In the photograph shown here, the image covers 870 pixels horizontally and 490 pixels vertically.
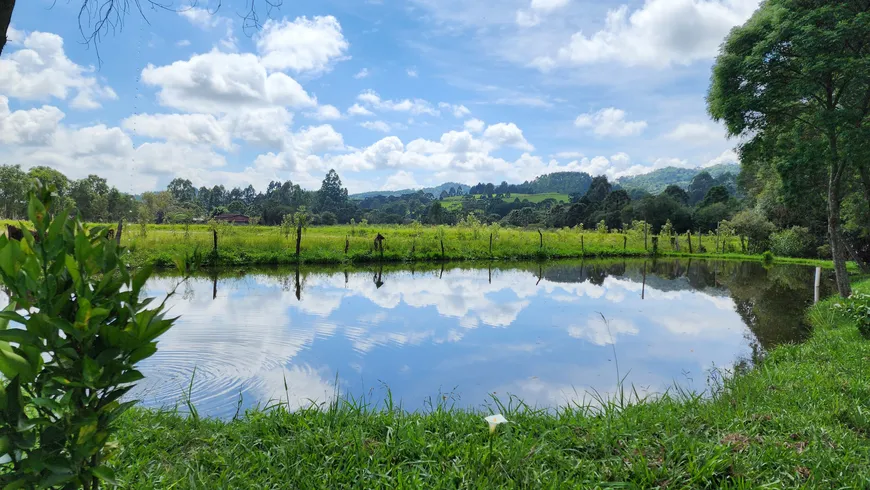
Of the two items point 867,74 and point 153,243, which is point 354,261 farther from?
point 867,74

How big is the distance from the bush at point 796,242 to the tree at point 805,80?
64.5ft

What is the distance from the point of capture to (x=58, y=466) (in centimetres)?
128

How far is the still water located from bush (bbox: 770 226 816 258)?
1384 cm

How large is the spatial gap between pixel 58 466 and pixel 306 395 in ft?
10.8

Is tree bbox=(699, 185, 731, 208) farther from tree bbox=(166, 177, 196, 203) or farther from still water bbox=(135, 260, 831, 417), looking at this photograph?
tree bbox=(166, 177, 196, 203)

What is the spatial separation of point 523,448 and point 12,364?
2.29 m

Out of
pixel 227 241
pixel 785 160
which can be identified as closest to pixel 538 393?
pixel 785 160

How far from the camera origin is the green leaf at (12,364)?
115 centimetres

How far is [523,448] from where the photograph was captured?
2.57 meters

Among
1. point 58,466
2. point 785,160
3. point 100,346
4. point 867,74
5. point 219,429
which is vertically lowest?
point 219,429

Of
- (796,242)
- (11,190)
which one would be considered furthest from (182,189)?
(796,242)

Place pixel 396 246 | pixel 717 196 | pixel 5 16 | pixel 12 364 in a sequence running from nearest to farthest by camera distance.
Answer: pixel 12 364, pixel 5 16, pixel 396 246, pixel 717 196

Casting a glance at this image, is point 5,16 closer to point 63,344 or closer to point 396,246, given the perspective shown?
point 63,344

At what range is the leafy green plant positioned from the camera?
3.94ft
